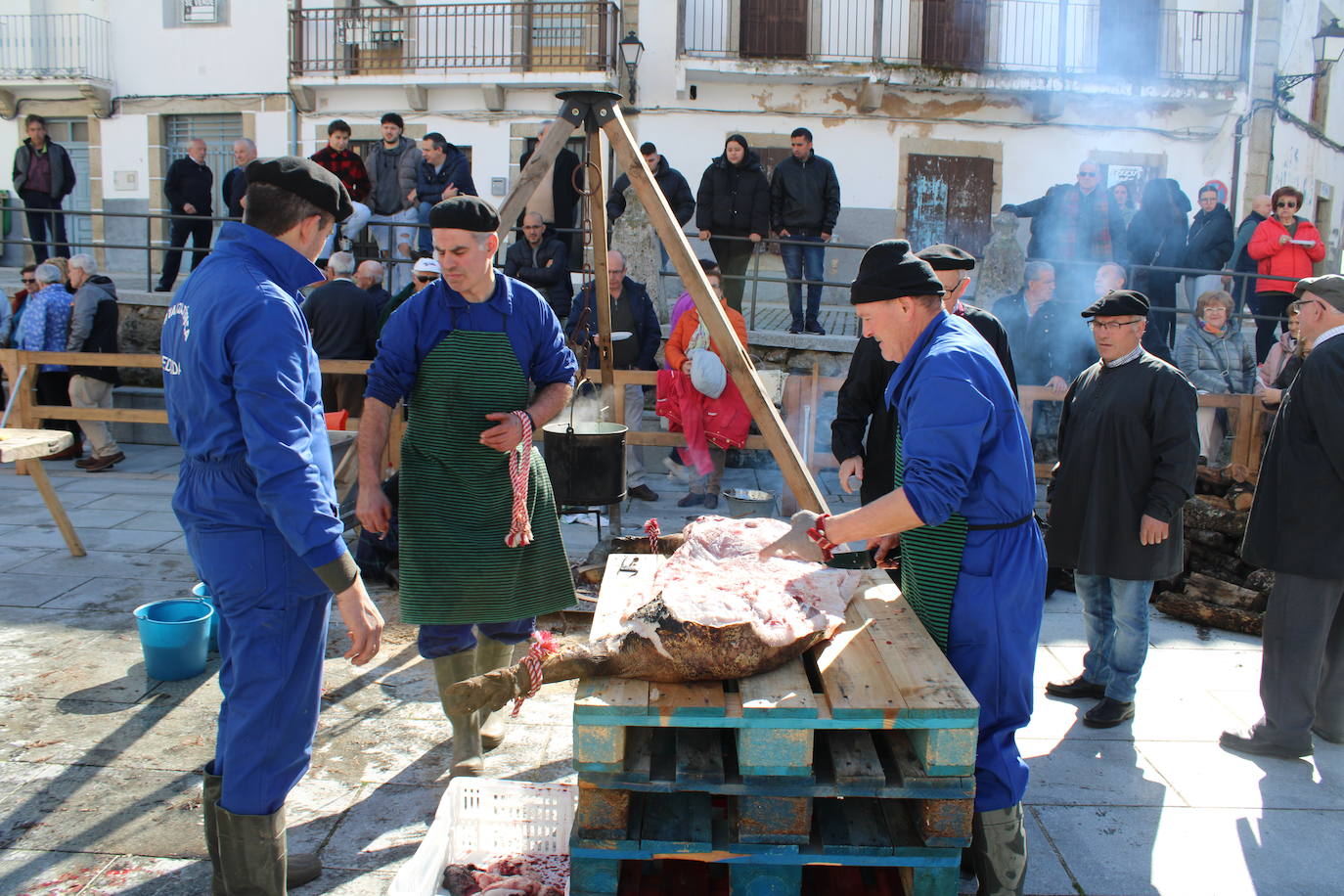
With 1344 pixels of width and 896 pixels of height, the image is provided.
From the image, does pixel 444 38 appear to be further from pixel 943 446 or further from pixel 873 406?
pixel 943 446

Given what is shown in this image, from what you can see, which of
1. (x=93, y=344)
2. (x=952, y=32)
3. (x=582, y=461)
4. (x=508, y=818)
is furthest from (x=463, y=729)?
(x=952, y=32)

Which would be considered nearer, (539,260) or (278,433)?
(278,433)

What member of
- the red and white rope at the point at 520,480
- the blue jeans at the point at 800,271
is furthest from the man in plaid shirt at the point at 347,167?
the red and white rope at the point at 520,480

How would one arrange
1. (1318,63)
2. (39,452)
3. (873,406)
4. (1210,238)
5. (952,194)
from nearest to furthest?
(873,406)
(39,452)
(1210,238)
(1318,63)
(952,194)

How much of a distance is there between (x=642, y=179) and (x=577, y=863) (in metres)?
3.47

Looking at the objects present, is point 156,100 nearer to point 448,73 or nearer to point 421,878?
point 448,73

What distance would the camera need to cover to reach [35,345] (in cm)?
1004

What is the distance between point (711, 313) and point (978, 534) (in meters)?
2.39

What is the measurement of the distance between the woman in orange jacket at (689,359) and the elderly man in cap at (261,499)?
5.62m

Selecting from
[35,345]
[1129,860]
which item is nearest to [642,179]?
[1129,860]

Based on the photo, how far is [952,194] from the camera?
18.8 metres

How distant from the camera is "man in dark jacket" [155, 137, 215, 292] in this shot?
525 inches

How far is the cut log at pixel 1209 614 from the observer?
19.3 feet

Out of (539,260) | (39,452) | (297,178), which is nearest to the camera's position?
(297,178)
